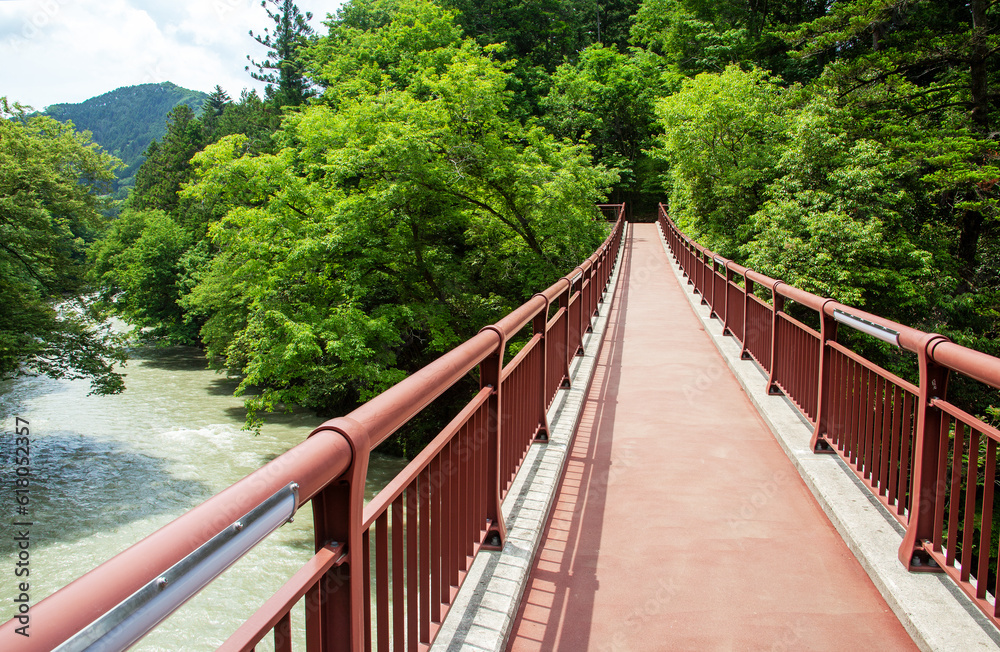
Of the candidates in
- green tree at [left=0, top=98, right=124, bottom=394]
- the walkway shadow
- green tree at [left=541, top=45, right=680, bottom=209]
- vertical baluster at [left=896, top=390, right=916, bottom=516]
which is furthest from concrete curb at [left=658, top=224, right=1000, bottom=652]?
green tree at [left=541, top=45, right=680, bottom=209]

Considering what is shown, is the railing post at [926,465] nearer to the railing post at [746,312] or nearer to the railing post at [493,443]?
the railing post at [493,443]

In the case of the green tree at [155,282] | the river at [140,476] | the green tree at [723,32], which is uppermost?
the green tree at [723,32]

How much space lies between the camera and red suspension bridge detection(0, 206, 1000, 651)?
1135 mm

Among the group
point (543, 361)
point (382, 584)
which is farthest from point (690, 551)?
point (382, 584)

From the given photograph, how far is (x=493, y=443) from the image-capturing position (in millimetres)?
3207

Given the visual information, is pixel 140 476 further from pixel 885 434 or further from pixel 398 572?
pixel 885 434

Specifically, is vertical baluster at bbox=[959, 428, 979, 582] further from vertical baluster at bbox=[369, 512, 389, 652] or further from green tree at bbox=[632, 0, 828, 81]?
green tree at bbox=[632, 0, 828, 81]

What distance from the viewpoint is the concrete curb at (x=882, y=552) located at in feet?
8.46

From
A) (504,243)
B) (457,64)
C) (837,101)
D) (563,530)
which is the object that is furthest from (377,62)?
(563,530)

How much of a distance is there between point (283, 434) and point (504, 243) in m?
11.0

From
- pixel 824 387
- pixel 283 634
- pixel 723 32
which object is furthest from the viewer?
pixel 723 32

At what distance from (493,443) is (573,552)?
2.86 ft

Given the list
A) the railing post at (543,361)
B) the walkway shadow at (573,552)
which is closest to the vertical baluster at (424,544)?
the walkway shadow at (573,552)

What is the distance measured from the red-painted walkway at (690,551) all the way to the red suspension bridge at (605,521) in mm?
14
